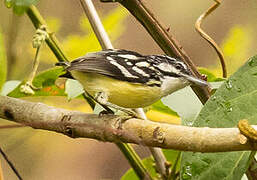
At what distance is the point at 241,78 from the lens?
0.95 meters

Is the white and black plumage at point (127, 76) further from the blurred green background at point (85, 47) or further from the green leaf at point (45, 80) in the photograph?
the blurred green background at point (85, 47)

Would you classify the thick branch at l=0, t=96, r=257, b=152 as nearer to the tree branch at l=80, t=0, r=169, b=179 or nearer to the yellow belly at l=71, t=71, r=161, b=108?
the yellow belly at l=71, t=71, r=161, b=108

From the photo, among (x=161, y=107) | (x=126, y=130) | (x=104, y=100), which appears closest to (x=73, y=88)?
(x=104, y=100)

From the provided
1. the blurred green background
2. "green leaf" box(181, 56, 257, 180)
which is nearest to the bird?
"green leaf" box(181, 56, 257, 180)

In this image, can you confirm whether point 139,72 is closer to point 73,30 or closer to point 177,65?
point 177,65

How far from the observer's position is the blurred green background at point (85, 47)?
1766mm

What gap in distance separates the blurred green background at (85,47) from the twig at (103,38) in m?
0.40

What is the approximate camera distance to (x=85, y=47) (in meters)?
1.71

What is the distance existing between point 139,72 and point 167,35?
0.22 meters

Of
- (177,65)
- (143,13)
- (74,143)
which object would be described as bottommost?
(74,143)

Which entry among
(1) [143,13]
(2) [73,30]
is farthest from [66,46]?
(1) [143,13]

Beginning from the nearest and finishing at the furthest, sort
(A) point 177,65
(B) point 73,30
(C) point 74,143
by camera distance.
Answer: (A) point 177,65 → (B) point 73,30 → (C) point 74,143

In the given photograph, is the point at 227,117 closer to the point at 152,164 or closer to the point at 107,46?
the point at 107,46

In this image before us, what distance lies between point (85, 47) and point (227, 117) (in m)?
0.85
